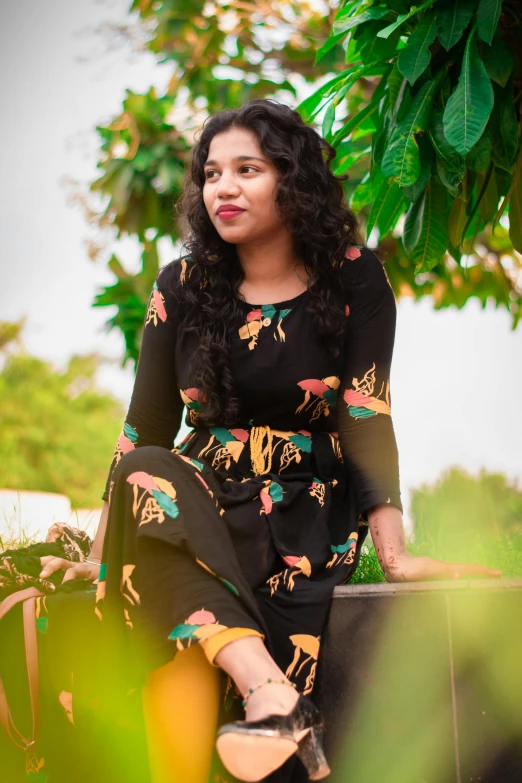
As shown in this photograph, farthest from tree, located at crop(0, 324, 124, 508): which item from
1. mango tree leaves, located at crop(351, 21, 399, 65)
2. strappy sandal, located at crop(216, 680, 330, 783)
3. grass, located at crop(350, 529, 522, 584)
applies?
strappy sandal, located at crop(216, 680, 330, 783)

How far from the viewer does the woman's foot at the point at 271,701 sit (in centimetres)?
151

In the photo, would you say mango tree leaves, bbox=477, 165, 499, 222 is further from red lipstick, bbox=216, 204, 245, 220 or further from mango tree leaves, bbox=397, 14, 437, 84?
red lipstick, bbox=216, 204, 245, 220

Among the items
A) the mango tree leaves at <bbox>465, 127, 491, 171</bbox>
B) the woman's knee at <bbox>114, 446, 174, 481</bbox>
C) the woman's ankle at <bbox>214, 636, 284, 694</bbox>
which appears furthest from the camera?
the mango tree leaves at <bbox>465, 127, 491, 171</bbox>

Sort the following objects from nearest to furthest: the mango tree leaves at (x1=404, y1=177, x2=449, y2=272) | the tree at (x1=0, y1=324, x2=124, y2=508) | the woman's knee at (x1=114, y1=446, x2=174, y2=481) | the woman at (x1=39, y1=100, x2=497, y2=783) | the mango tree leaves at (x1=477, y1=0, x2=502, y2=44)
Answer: the woman at (x1=39, y1=100, x2=497, y2=783) < the woman's knee at (x1=114, y1=446, x2=174, y2=481) < the mango tree leaves at (x1=477, y1=0, x2=502, y2=44) < the mango tree leaves at (x1=404, y1=177, x2=449, y2=272) < the tree at (x1=0, y1=324, x2=124, y2=508)

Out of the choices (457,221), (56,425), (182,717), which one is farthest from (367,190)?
(56,425)

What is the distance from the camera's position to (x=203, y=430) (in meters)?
2.22

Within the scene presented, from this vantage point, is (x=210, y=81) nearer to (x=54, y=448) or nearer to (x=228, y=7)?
(x=228, y=7)

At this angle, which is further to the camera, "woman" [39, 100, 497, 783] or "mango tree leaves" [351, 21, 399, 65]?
"mango tree leaves" [351, 21, 399, 65]

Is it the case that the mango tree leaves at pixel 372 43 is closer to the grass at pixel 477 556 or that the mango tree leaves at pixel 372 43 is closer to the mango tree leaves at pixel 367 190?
the mango tree leaves at pixel 367 190

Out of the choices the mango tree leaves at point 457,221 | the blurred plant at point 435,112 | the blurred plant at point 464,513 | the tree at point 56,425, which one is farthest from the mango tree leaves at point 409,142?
the tree at point 56,425

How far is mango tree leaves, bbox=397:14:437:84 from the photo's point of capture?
1.96m

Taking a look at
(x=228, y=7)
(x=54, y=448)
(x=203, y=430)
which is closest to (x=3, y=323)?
(x=54, y=448)

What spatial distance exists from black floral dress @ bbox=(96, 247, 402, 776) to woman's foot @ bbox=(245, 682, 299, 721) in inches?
5.5

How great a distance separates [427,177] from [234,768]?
1.46 metres
